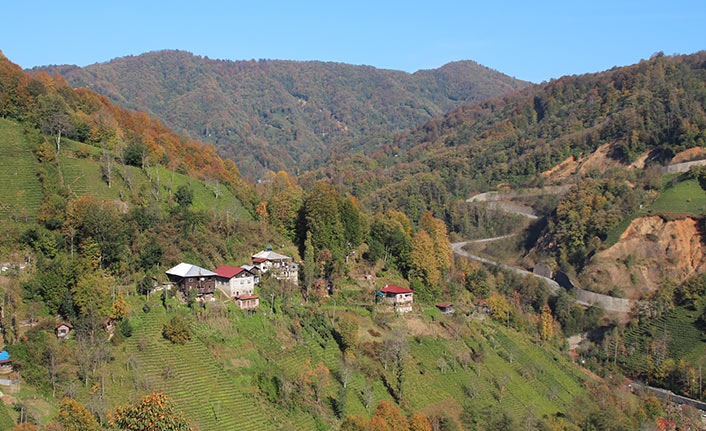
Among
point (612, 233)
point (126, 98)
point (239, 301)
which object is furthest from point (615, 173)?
point (126, 98)

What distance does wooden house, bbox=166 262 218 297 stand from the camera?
33000mm

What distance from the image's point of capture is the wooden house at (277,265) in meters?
39.1

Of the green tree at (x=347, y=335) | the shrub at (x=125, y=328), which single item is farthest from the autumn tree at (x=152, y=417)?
the green tree at (x=347, y=335)

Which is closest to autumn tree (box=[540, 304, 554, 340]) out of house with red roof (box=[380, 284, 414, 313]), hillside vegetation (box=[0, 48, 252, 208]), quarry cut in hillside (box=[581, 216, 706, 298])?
quarry cut in hillside (box=[581, 216, 706, 298])

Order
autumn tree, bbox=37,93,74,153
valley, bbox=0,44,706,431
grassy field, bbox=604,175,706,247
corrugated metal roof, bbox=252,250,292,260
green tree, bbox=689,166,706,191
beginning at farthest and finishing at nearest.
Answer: green tree, bbox=689,166,706,191, grassy field, bbox=604,175,706,247, autumn tree, bbox=37,93,74,153, corrugated metal roof, bbox=252,250,292,260, valley, bbox=0,44,706,431

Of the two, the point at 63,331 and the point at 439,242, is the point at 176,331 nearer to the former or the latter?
the point at 63,331

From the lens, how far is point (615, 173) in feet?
213

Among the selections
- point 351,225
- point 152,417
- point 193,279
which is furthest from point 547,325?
point 152,417

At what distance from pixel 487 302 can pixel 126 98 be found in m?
166

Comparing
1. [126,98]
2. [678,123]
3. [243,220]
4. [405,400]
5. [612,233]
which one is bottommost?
[405,400]

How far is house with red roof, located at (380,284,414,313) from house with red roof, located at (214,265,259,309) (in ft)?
33.1

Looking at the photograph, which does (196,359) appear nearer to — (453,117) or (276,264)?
(276,264)

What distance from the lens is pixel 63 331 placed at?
88.2 feet

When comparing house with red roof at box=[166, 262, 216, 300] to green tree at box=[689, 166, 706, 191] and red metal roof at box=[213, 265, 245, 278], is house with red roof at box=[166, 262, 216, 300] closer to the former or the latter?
red metal roof at box=[213, 265, 245, 278]
